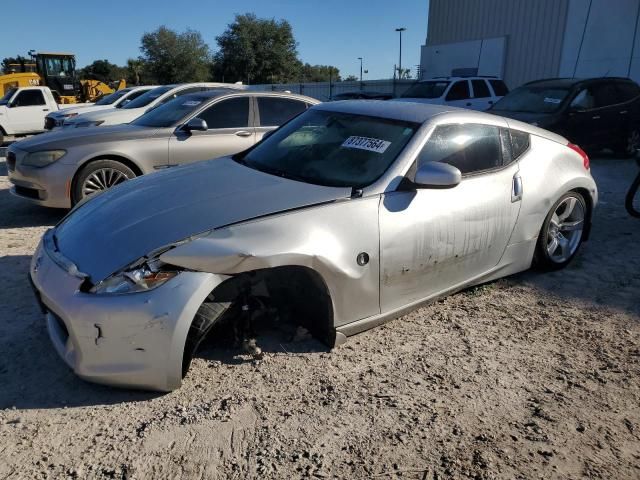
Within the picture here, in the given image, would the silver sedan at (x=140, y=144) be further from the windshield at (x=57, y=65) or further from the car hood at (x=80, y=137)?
the windshield at (x=57, y=65)

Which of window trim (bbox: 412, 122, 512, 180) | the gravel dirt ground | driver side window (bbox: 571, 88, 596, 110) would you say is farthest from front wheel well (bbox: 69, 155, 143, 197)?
driver side window (bbox: 571, 88, 596, 110)

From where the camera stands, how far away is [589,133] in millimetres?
10172

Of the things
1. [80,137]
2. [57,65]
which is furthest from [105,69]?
[80,137]

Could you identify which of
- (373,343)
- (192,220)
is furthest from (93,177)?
(373,343)

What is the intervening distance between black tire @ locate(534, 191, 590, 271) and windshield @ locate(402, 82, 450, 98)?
30.4ft

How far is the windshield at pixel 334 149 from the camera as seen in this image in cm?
333

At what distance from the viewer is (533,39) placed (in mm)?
17516

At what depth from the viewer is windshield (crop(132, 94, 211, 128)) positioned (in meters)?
6.68

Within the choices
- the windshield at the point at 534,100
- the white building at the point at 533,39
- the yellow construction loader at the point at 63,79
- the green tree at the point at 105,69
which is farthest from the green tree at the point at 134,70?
the windshield at the point at 534,100

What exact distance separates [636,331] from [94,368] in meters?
3.45

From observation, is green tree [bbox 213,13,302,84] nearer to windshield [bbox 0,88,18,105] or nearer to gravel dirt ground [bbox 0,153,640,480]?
windshield [bbox 0,88,18,105]

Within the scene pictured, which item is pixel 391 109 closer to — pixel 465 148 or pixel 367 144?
pixel 367 144

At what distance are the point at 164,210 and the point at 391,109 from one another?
1.86 metres

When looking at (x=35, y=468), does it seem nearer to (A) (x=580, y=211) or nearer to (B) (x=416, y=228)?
(B) (x=416, y=228)
